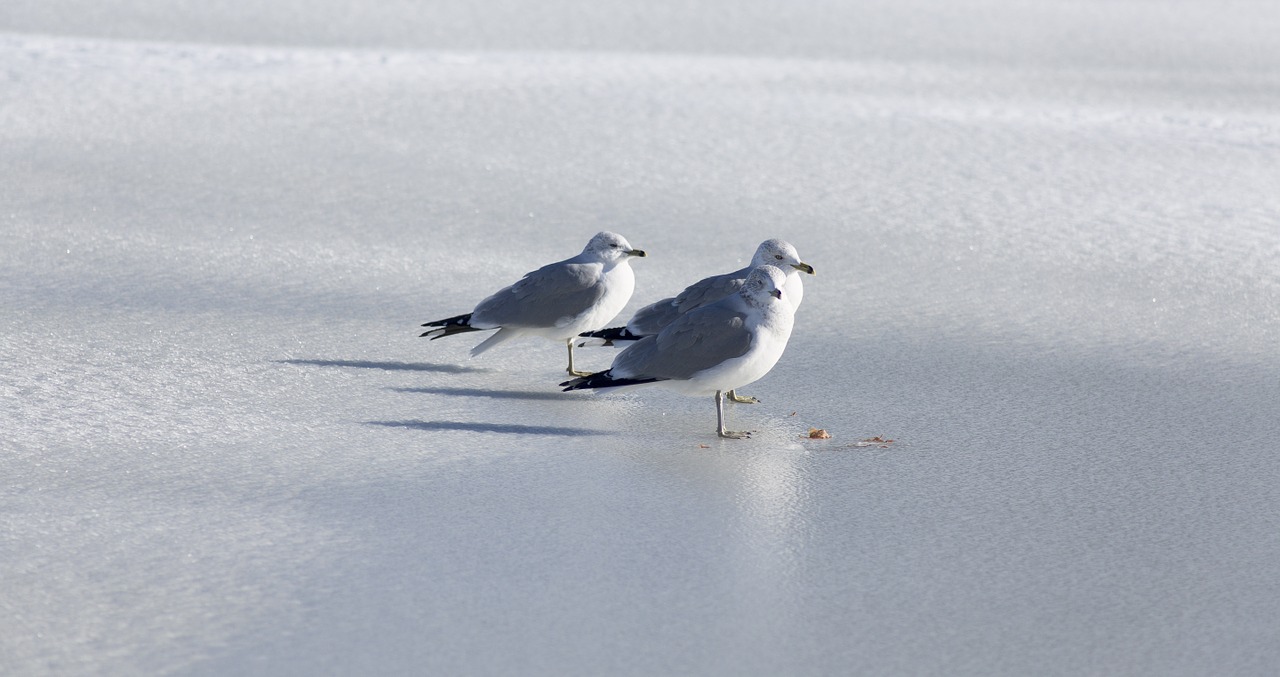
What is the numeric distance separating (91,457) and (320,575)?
3.32ft

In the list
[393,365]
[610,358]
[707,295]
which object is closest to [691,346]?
[707,295]

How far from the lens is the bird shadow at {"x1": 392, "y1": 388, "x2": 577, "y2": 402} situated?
14.7ft

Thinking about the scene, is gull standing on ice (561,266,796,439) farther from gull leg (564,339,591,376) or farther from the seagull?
gull leg (564,339,591,376)

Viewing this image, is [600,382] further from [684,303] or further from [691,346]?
[684,303]

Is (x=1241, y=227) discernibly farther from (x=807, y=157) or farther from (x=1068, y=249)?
(x=807, y=157)

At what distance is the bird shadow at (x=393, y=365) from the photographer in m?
4.65

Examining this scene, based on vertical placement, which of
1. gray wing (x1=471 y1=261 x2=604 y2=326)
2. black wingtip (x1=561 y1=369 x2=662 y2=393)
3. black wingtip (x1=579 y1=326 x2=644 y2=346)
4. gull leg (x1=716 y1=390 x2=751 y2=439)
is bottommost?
gull leg (x1=716 y1=390 x2=751 y2=439)

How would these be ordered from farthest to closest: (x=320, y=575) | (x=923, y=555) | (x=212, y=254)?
(x=212, y=254)
(x=923, y=555)
(x=320, y=575)

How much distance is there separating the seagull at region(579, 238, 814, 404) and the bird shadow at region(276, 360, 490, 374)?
1.36 ft

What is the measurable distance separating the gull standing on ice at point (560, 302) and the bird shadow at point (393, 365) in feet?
0.24

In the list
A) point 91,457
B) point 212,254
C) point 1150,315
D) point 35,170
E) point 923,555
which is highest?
point 35,170

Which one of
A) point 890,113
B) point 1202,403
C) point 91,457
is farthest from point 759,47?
point 91,457

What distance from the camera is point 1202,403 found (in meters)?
4.37

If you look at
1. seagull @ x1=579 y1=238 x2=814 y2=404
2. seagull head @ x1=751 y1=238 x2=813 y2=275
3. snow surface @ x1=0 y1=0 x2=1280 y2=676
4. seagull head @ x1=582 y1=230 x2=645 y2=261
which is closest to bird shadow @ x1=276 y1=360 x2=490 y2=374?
snow surface @ x1=0 y1=0 x2=1280 y2=676
